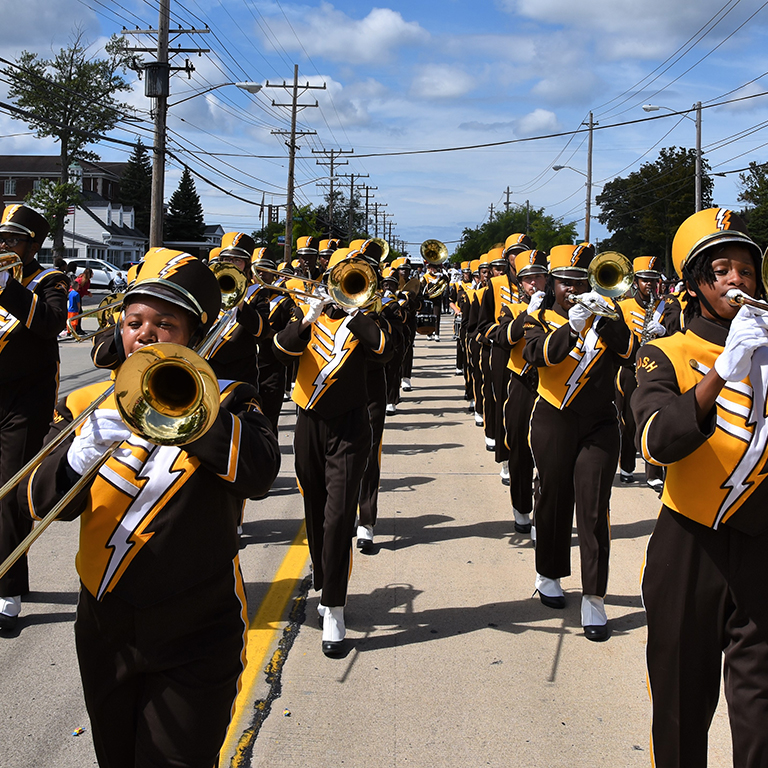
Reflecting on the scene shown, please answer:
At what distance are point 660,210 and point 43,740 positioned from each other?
225 ft

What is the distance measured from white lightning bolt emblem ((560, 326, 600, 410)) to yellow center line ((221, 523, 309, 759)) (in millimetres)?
2291

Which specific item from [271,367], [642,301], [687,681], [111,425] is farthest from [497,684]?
[642,301]

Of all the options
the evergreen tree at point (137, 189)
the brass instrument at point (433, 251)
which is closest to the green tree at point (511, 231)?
the evergreen tree at point (137, 189)

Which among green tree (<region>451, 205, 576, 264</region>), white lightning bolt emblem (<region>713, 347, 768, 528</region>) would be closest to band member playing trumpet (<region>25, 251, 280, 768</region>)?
white lightning bolt emblem (<region>713, 347, 768, 528</region>)

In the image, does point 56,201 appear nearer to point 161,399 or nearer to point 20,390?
point 20,390

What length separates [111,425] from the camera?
7.73 ft

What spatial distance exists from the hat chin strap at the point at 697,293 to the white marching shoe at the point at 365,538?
13.5 ft

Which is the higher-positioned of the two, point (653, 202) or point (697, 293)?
point (653, 202)

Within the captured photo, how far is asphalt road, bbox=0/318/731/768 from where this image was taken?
3764 mm

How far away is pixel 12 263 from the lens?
505 cm

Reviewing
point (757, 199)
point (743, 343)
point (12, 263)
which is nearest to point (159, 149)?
point (12, 263)

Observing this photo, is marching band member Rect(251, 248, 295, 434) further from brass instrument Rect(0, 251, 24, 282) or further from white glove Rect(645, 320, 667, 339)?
brass instrument Rect(0, 251, 24, 282)

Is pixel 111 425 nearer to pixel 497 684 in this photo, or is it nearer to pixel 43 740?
pixel 43 740

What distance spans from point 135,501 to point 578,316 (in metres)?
3.31
